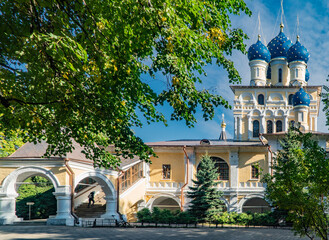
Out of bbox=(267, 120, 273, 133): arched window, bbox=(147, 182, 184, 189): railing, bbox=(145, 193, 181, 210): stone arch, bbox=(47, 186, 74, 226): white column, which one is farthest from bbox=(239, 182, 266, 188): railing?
bbox=(47, 186, 74, 226): white column

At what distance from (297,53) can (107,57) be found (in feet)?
109

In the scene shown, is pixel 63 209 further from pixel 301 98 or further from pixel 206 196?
pixel 301 98

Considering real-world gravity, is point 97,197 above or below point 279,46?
below

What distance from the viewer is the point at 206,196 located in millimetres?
23531

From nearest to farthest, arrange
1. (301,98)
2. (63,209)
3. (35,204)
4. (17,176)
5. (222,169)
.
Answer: (63,209)
(17,176)
(35,204)
(222,169)
(301,98)

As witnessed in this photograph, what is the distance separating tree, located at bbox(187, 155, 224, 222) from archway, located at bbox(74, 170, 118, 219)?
16.3 ft

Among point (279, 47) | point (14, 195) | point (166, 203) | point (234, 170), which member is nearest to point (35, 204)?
point (14, 195)

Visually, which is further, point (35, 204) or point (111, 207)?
point (35, 204)

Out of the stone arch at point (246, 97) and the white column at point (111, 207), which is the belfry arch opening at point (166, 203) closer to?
the white column at point (111, 207)

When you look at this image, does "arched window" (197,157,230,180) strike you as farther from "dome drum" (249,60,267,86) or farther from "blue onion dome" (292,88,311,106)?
"dome drum" (249,60,267,86)

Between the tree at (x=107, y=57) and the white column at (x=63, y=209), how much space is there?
1038 centimetres

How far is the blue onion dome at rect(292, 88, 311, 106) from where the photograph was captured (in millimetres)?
33000

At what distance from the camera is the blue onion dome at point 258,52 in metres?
37.2

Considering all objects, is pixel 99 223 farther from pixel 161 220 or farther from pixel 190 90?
pixel 190 90
